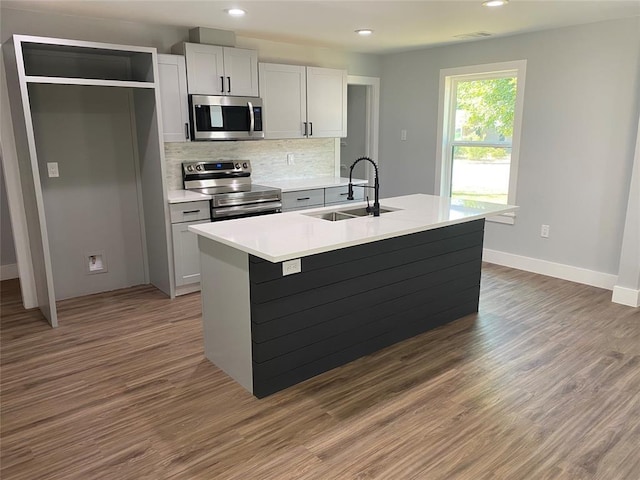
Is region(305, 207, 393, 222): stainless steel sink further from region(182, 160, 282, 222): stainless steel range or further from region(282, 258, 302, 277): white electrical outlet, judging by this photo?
region(182, 160, 282, 222): stainless steel range

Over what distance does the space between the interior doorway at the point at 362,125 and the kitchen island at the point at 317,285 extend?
2937mm

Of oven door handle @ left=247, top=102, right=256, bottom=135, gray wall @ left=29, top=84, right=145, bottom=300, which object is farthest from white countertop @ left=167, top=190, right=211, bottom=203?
oven door handle @ left=247, top=102, right=256, bottom=135

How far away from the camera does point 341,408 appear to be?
101 inches

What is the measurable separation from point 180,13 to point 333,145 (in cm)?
255

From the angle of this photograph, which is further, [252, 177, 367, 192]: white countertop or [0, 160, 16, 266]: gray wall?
[252, 177, 367, 192]: white countertop

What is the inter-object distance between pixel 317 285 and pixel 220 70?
260 cm

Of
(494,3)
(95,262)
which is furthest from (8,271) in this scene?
(494,3)

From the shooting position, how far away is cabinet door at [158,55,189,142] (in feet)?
13.4

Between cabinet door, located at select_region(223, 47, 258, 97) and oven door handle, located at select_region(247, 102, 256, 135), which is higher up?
cabinet door, located at select_region(223, 47, 258, 97)

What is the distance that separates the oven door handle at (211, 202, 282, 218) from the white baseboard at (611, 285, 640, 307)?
313 centimetres

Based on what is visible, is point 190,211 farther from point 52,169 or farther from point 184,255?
point 52,169

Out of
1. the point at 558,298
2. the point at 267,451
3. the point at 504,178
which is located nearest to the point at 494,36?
the point at 504,178

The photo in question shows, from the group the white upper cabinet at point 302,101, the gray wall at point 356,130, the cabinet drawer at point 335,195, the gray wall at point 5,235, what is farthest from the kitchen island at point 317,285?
the gray wall at point 356,130

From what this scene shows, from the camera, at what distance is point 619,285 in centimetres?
414
